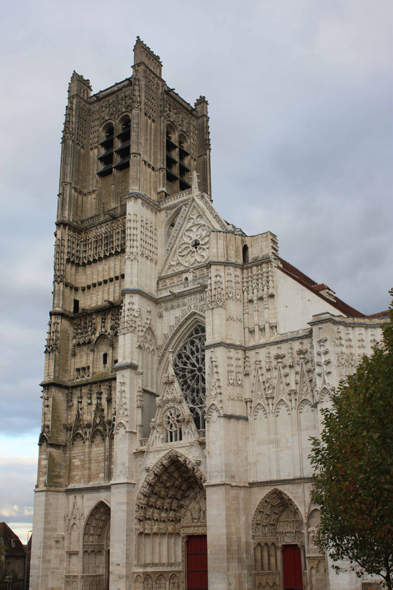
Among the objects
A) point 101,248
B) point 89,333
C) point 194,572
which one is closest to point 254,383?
point 194,572

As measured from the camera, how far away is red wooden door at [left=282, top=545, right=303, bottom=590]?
70.6ft

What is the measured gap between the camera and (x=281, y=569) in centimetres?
2170

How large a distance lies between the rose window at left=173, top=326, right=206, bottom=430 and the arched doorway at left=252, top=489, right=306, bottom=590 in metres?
4.74

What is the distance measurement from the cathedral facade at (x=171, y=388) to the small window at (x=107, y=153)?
2.50 feet

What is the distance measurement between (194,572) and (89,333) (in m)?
12.1

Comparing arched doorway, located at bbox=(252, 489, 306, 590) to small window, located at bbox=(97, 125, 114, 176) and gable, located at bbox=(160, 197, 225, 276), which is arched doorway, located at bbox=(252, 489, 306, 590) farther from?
small window, located at bbox=(97, 125, 114, 176)

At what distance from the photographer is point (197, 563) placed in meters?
24.6

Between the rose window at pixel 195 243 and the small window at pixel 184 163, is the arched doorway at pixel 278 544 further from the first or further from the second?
the small window at pixel 184 163

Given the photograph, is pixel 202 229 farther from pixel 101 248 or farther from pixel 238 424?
pixel 238 424

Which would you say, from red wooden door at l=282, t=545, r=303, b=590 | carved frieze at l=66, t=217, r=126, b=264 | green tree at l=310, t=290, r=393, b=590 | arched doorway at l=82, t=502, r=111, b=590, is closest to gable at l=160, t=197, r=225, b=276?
carved frieze at l=66, t=217, r=126, b=264

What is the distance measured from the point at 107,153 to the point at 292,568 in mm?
23883

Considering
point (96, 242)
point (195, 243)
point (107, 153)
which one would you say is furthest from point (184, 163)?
point (195, 243)

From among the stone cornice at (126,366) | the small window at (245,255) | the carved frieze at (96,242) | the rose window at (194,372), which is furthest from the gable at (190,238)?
the stone cornice at (126,366)

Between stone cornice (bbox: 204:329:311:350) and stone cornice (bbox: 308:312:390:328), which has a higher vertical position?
stone cornice (bbox: 308:312:390:328)
